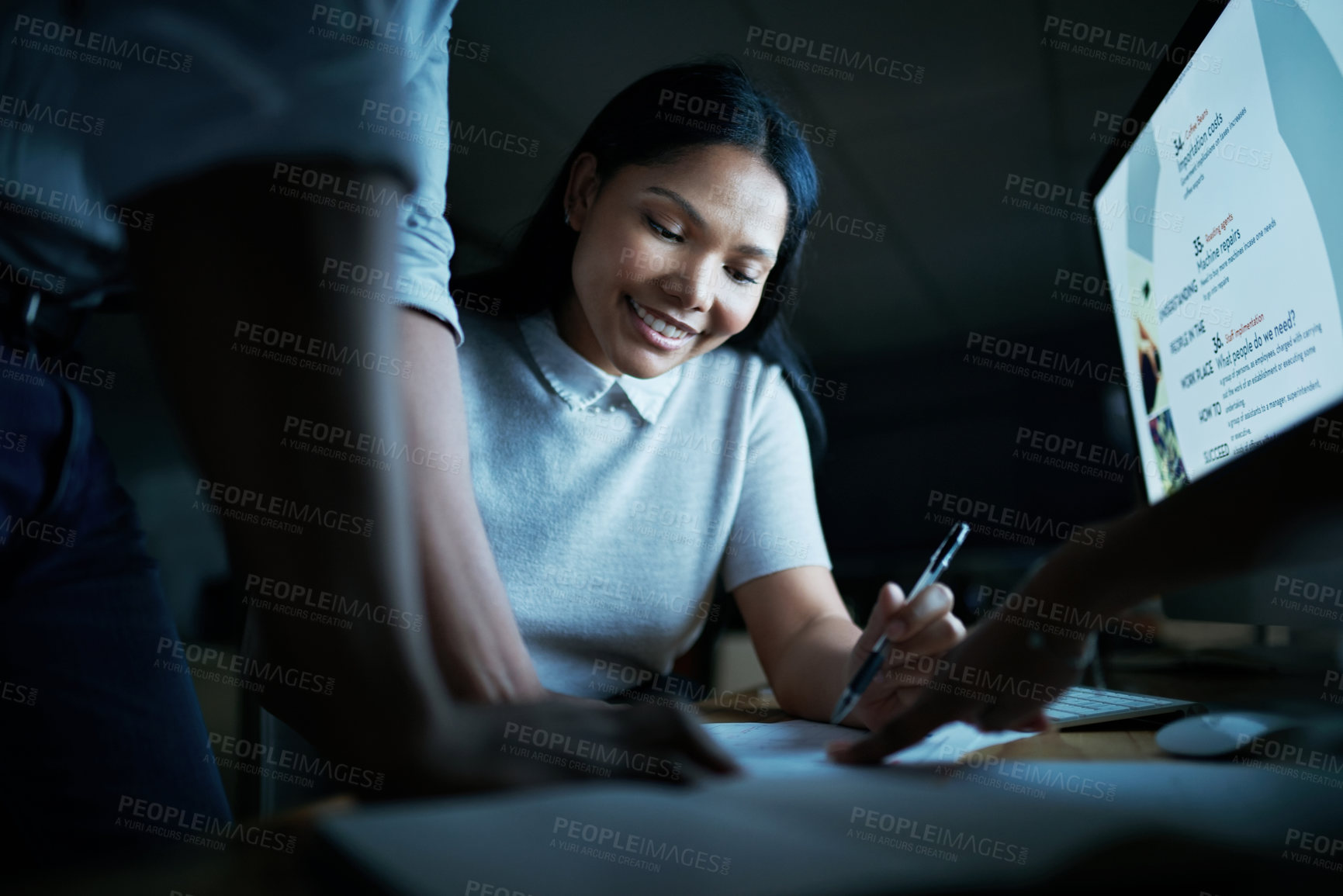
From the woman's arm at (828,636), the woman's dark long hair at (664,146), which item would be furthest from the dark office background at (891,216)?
the woman's arm at (828,636)

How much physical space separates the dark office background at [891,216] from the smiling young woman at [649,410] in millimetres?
38

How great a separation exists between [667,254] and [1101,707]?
449 millimetres

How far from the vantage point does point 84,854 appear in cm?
42

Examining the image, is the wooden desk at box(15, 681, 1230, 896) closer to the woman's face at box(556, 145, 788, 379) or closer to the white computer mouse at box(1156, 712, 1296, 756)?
the white computer mouse at box(1156, 712, 1296, 756)

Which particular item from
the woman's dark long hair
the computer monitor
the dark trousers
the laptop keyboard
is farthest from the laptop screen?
the dark trousers

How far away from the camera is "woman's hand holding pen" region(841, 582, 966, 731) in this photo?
0.41 meters

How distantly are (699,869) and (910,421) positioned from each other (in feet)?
3.26


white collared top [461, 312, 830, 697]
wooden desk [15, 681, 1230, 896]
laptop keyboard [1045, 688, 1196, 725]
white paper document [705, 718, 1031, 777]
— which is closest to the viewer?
wooden desk [15, 681, 1230, 896]

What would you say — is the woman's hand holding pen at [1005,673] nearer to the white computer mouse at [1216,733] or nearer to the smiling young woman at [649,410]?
the white computer mouse at [1216,733]

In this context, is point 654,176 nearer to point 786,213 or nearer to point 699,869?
Answer: point 786,213

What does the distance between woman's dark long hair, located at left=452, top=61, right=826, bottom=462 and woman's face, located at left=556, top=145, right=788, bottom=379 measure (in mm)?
11

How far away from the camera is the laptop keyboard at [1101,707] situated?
1.30 feet

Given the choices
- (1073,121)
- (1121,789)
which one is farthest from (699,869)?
(1073,121)

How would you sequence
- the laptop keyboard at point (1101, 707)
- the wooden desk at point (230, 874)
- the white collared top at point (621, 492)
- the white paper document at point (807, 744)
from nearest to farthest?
the wooden desk at point (230, 874) → the white paper document at point (807, 744) → the laptop keyboard at point (1101, 707) → the white collared top at point (621, 492)
